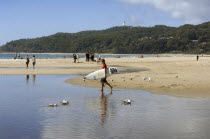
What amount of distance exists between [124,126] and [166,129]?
1.18 m

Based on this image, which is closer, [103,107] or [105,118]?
[105,118]

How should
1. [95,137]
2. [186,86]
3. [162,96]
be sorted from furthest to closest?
[186,86], [162,96], [95,137]

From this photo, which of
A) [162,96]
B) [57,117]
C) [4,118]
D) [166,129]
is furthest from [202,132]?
[162,96]

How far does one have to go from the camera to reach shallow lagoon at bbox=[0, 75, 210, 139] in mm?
9352

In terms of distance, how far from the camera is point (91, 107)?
1389 centimetres

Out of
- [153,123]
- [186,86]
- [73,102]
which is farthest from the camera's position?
[186,86]

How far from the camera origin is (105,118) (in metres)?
11.6

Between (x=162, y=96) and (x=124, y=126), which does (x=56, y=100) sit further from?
(x=124, y=126)

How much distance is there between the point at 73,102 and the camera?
15.3 m

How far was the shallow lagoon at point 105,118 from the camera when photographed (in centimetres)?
935

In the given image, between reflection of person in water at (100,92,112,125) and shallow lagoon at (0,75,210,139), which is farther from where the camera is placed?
reflection of person in water at (100,92,112,125)

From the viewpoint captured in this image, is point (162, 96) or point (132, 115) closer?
point (132, 115)

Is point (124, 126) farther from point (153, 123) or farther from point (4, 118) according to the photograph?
point (4, 118)

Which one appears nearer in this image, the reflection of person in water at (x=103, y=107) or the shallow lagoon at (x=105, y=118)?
the shallow lagoon at (x=105, y=118)
